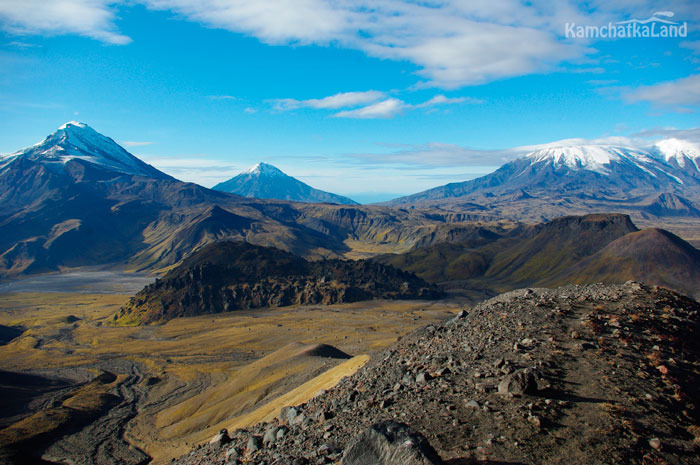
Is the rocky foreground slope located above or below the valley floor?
above

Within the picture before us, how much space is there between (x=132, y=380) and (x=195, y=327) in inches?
1930

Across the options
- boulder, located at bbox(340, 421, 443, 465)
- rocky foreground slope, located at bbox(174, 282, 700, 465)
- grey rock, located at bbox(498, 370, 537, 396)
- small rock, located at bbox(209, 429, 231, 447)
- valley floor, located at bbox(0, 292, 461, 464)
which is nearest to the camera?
boulder, located at bbox(340, 421, 443, 465)

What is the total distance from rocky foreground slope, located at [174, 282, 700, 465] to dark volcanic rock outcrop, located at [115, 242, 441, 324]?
474 feet

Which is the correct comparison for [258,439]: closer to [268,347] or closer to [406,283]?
[268,347]

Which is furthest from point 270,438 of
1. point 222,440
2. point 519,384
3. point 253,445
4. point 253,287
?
point 253,287

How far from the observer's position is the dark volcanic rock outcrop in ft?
526

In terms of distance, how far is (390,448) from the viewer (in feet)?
42.7

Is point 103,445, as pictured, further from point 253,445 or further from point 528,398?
point 528,398

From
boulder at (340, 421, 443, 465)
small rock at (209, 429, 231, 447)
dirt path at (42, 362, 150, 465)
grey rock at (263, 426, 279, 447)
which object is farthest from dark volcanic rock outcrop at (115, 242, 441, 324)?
boulder at (340, 421, 443, 465)

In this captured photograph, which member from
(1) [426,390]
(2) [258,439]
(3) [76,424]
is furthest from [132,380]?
(1) [426,390]

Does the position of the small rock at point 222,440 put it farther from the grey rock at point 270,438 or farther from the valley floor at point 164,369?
the valley floor at point 164,369

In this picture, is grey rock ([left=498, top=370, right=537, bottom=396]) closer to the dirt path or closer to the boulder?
the boulder

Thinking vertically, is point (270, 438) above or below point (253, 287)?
above

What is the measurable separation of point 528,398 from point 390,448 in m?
7.35
